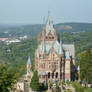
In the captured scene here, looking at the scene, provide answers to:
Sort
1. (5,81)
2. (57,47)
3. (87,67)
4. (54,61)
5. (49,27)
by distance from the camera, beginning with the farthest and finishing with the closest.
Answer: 1. (49,27)
2. (57,47)
3. (87,67)
4. (54,61)
5. (5,81)

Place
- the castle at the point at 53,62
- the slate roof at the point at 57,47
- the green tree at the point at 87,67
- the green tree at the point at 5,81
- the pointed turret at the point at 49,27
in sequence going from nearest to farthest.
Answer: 1. the green tree at the point at 5,81
2. the castle at the point at 53,62
3. the green tree at the point at 87,67
4. the slate roof at the point at 57,47
5. the pointed turret at the point at 49,27

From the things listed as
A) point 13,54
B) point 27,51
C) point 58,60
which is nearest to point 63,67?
point 58,60

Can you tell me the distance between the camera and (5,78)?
27.6 meters

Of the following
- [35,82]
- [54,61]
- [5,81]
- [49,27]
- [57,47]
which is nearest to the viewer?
[5,81]

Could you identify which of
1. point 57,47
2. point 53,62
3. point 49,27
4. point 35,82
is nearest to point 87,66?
point 53,62

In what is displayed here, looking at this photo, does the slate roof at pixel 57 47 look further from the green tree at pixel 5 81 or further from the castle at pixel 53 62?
the green tree at pixel 5 81

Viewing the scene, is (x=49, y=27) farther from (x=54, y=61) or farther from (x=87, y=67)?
(x=87, y=67)

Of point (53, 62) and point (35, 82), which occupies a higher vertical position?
Result: point (53, 62)

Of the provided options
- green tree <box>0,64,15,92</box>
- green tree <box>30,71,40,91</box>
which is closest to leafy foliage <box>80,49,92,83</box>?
green tree <box>30,71,40,91</box>

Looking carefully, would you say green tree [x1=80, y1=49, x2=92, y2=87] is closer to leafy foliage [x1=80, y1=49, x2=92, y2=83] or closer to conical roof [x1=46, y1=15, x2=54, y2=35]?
leafy foliage [x1=80, y1=49, x2=92, y2=83]

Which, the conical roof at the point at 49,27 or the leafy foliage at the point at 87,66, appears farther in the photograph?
the conical roof at the point at 49,27

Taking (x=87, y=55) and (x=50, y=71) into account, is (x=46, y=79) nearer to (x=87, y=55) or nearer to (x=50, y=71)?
(x=50, y=71)

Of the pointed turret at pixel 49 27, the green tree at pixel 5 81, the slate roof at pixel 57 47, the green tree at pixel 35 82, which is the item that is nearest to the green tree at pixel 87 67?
the slate roof at pixel 57 47

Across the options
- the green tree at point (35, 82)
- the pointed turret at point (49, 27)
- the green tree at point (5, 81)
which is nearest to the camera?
the green tree at point (5, 81)
